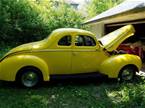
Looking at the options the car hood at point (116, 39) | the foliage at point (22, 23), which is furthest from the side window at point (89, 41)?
the foliage at point (22, 23)

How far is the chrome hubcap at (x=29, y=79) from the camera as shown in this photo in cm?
1021

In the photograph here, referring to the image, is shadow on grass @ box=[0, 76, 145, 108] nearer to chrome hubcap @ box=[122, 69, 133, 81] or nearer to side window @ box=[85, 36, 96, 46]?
chrome hubcap @ box=[122, 69, 133, 81]

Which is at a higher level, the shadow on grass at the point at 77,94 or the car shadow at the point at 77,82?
the car shadow at the point at 77,82

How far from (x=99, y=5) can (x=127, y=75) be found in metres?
35.2

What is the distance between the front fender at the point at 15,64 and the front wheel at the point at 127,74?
98.5 inches

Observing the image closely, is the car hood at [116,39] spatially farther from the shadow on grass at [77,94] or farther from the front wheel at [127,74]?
the shadow on grass at [77,94]

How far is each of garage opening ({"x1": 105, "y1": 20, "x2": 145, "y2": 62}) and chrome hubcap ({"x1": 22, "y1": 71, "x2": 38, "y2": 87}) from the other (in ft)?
17.5

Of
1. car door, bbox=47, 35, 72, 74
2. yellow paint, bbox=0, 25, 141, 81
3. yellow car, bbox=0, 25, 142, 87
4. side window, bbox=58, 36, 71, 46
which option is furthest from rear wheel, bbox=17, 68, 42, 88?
side window, bbox=58, 36, 71, 46

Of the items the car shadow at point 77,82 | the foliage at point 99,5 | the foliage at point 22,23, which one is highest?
the foliage at point 99,5

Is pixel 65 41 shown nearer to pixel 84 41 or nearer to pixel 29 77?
pixel 84 41

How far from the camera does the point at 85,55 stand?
1089 cm

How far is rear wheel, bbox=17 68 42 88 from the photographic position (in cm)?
1016

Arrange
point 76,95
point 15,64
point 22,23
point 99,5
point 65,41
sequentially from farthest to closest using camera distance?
point 99,5
point 22,23
point 65,41
point 15,64
point 76,95

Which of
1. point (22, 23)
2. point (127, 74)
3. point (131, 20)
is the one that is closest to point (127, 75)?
point (127, 74)
